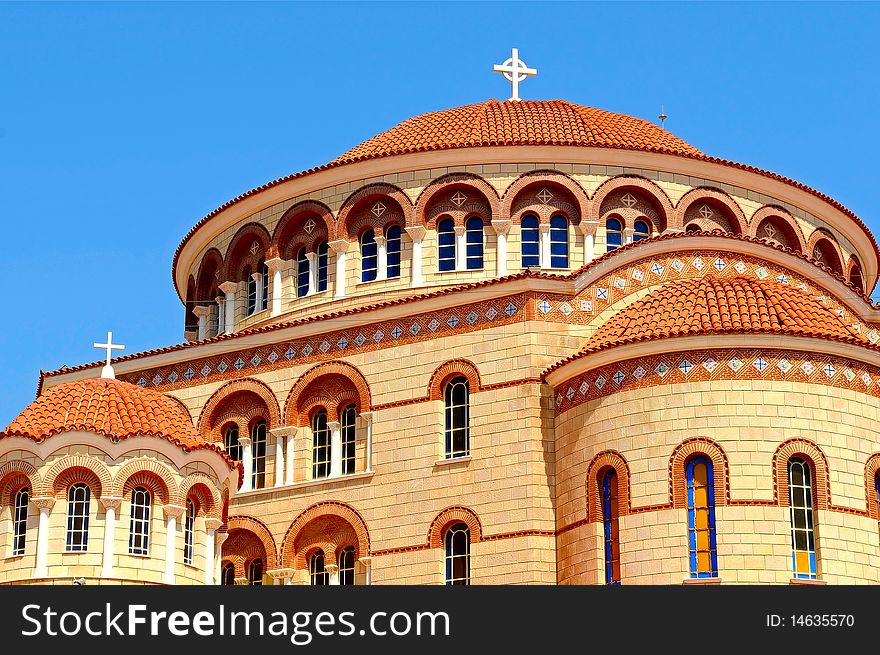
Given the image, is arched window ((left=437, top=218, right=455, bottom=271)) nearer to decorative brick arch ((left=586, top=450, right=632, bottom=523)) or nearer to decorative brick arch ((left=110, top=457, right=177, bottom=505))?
decorative brick arch ((left=586, top=450, right=632, bottom=523))

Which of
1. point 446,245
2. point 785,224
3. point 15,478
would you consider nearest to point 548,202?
point 446,245

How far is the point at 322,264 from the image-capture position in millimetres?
41781

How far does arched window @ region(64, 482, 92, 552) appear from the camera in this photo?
34594mm

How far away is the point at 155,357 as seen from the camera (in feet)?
133

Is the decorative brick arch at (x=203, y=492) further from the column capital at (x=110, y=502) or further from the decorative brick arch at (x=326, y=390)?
the decorative brick arch at (x=326, y=390)

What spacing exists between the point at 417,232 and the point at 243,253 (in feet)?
16.3

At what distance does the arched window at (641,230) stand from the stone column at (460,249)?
3513mm

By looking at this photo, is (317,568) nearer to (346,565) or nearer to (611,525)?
(346,565)

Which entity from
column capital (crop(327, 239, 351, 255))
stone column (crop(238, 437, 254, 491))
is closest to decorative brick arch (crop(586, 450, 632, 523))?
stone column (crop(238, 437, 254, 491))

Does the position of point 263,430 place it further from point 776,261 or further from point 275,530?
point 776,261

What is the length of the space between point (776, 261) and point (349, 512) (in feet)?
30.7

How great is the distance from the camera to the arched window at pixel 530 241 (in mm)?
40281

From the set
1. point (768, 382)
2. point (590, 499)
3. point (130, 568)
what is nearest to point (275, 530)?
point (130, 568)

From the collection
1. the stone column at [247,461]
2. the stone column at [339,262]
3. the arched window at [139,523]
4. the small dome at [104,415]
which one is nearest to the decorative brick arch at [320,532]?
the stone column at [247,461]
